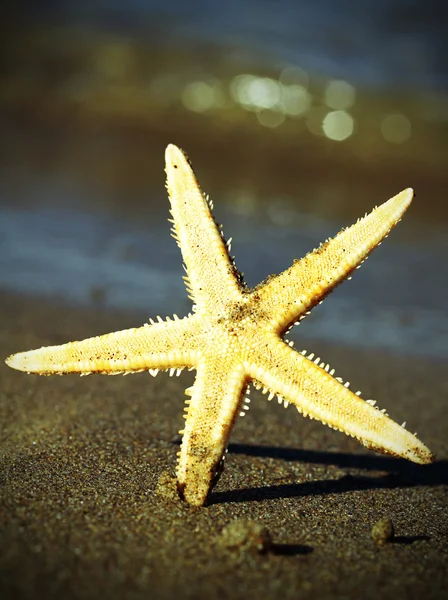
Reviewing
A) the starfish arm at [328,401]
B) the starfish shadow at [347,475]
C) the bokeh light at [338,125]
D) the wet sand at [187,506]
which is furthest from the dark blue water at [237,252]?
the starfish arm at [328,401]

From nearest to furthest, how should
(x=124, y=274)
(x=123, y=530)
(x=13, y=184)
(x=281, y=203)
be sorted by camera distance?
(x=123, y=530), (x=124, y=274), (x=13, y=184), (x=281, y=203)

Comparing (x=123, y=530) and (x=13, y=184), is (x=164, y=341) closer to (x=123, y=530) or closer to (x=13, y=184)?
(x=123, y=530)

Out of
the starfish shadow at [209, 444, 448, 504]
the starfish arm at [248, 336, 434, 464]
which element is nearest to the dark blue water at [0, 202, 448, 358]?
the starfish shadow at [209, 444, 448, 504]

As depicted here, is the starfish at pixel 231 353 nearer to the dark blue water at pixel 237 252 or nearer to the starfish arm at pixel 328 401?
the starfish arm at pixel 328 401

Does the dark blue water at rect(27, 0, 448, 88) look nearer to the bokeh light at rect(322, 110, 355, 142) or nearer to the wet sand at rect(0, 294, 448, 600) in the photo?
the bokeh light at rect(322, 110, 355, 142)

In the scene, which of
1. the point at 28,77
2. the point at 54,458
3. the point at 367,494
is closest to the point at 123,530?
the point at 54,458

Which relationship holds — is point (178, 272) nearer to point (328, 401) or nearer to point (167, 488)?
point (167, 488)
